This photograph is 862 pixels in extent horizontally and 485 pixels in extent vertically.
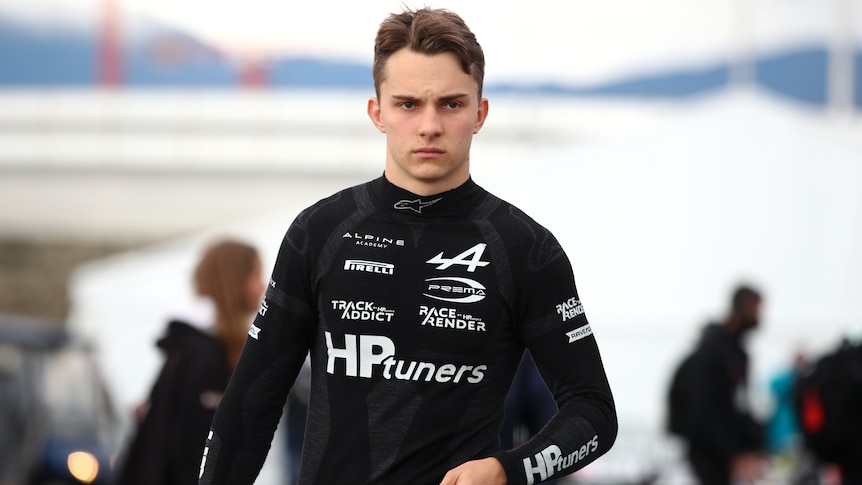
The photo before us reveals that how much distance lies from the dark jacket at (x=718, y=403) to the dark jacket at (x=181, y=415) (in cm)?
396

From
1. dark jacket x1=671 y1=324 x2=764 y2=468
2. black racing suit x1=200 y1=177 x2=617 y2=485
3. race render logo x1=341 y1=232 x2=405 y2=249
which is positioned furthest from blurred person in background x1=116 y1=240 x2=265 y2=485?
dark jacket x1=671 y1=324 x2=764 y2=468

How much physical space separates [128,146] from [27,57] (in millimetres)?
7459

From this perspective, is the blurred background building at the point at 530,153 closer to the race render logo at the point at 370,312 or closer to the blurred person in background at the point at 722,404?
the blurred person in background at the point at 722,404

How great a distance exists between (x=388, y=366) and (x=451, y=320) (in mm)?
143

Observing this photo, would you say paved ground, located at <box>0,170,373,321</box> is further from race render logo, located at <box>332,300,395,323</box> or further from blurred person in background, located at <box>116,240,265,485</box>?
race render logo, located at <box>332,300,395,323</box>

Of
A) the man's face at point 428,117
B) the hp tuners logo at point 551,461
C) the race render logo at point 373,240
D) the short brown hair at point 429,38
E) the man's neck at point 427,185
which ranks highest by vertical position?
the short brown hair at point 429,38

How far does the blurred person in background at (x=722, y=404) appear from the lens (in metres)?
7.99

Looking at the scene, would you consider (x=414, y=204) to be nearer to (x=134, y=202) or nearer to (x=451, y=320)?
(x=451, y=320)

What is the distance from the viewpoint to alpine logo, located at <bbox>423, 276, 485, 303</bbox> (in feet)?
8.10

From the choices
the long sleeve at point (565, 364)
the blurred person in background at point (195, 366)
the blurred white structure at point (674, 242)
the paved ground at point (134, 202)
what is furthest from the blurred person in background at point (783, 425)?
the paved ground at point (134, 202)

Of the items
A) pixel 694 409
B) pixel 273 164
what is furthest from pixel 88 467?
pixel 273 164

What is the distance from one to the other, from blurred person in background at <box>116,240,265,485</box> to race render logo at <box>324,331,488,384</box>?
2.38m

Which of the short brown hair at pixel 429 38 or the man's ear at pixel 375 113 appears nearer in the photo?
the short brown hair at pixel 429 38

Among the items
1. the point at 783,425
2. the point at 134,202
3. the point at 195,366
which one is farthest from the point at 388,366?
the point at 134,202
